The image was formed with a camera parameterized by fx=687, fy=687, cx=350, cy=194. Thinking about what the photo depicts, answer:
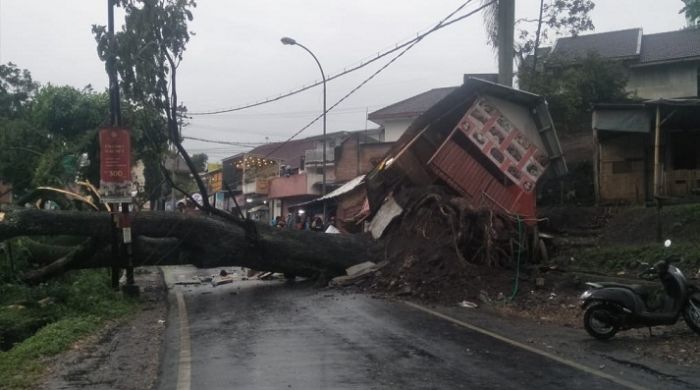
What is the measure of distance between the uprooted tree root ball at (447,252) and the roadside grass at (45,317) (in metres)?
6.18

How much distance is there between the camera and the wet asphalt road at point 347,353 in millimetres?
7270

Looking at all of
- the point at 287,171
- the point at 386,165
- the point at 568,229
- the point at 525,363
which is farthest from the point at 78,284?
the point at 287,171

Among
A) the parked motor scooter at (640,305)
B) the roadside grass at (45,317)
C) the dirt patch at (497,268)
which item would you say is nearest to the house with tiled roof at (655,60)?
the dirt patch at (497,268)

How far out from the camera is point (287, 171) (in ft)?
170

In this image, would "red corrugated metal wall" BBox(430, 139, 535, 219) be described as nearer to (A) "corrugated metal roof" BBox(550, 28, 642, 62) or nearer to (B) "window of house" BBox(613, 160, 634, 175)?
(B) "window of house" BBox(613, 160, 634, 175)

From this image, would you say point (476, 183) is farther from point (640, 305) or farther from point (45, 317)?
point (45, 317)

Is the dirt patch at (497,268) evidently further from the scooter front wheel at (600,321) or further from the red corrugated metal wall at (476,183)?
the red corrugated metal wall at (476,183)

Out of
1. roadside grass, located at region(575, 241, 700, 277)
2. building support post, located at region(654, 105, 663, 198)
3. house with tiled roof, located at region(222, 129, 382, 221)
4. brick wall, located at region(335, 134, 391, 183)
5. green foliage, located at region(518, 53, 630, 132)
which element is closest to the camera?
roadside grass, located at region(575, 241, 700, 277)

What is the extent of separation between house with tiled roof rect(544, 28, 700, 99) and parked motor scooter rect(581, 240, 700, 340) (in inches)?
877

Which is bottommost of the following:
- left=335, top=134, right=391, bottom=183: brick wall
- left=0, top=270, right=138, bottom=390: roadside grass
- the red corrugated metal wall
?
left=0, top=270, right=138, bottom=390: roadside grass

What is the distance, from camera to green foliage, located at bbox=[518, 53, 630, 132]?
90.4 ft

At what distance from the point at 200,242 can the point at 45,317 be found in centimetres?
511

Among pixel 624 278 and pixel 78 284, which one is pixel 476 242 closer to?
pixel 624 278

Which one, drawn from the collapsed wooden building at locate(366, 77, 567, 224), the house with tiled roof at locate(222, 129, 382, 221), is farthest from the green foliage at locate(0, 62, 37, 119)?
the collapsed wooden building at locate(366, 77, 567, 224)
